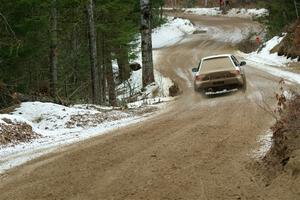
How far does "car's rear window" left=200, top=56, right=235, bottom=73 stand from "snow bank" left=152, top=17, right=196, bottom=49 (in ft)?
117

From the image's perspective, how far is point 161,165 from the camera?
28.3 ft

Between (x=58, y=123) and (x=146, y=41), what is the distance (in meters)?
12.0

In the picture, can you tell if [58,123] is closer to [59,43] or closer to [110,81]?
[59,43]

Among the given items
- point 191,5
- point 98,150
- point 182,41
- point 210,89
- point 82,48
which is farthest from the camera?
point 191,5

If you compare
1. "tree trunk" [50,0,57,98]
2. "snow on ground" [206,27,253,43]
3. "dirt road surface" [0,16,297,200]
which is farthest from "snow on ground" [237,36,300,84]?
"snow on ground" [206,27,253,43]

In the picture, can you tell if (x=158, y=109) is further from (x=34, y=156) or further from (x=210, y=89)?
(x=34, y=156)

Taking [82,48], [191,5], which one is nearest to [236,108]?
[82,48]

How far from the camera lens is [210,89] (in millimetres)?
19688

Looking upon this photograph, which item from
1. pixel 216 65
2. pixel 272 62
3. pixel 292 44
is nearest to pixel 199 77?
pixel 216 65

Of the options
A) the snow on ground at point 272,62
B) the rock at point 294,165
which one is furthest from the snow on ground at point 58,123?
the snow on ground at point 272,62

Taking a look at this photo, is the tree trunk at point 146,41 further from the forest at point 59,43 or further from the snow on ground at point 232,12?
the snow on ground at point 232,12

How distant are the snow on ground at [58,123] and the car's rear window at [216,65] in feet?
11.9

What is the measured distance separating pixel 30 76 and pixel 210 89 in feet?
21.8

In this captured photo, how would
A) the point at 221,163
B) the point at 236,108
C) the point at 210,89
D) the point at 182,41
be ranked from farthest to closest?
1. the point at 182,41
2. the point at 210,89
3. the point at 236,108
4. the point at 221,163
